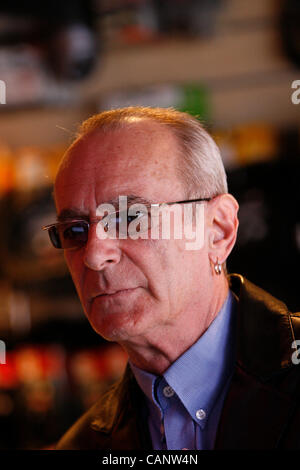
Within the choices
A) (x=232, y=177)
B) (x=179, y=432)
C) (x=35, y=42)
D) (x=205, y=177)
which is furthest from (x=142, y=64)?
(x=179, y=432)

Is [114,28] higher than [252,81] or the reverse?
higher

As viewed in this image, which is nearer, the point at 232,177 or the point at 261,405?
the point at 261,405

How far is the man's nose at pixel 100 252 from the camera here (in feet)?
3.23

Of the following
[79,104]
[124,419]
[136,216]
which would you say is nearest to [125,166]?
[136,216]

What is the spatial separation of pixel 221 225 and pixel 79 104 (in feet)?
6.91

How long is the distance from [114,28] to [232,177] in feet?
3.97

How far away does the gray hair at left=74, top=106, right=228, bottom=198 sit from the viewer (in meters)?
1.05

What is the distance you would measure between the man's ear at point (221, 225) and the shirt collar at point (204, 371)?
12 cm

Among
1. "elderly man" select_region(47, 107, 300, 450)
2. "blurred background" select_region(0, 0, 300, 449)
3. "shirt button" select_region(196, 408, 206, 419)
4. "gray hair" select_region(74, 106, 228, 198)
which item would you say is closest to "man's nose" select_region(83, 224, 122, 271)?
"elderly man" select_region(47, 107, 300, 450)

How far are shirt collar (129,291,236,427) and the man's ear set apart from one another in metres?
0.12

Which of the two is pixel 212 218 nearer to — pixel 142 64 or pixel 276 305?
pixel 276 305

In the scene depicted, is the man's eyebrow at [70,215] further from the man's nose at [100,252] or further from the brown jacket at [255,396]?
the brown jacket at [255,396]

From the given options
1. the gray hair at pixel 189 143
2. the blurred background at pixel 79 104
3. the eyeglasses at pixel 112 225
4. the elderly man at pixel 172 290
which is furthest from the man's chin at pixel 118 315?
the blurred background at pixel 79 104

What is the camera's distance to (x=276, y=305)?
1.07 metres
